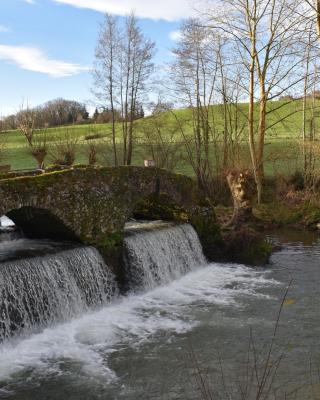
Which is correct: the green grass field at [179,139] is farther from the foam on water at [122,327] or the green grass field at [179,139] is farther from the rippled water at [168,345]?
the rippled water at [168,345]

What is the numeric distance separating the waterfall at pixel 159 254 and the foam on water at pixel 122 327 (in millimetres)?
367

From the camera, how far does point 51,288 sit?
1002 centimetres

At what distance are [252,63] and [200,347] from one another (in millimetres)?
17505

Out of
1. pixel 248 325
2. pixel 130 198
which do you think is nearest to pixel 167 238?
pixel 130 198

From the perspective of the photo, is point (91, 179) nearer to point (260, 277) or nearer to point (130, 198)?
point (130, 198)

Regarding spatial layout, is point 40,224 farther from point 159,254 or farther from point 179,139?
point 179,139

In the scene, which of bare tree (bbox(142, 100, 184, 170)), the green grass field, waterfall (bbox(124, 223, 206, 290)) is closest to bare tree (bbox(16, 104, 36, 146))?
the green grass field

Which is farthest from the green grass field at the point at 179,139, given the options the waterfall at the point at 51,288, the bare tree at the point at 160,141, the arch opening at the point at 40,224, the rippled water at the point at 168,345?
the waterfall at the point at 51,288

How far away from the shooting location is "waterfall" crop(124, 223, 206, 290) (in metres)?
12.7

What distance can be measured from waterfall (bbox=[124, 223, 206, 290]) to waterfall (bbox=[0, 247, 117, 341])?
1.03 meters

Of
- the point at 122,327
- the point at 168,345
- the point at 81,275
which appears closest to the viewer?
the point at 168,345

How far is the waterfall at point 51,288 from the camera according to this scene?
9188 mm

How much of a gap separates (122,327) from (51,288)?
1.68m

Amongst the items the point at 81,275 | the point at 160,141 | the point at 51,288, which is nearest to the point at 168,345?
the point at 51,288
